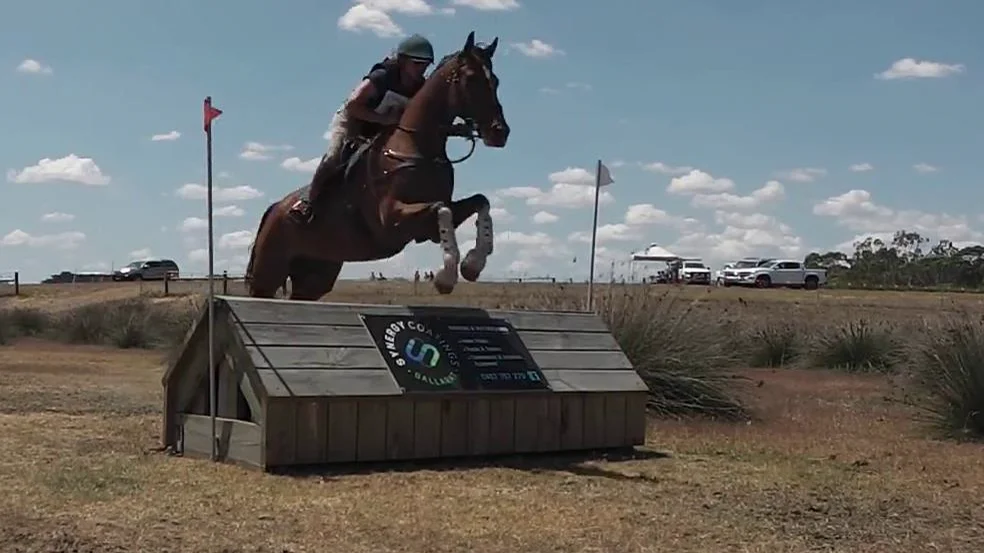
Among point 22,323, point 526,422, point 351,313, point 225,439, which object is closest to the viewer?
point 225,439

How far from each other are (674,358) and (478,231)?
505 centimetres

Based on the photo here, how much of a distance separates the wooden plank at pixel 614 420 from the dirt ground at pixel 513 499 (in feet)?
0.87

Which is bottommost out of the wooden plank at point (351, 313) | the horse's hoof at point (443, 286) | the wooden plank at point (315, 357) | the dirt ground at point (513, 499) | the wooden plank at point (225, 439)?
the dirt ground at point (513, 499)

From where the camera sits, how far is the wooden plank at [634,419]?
33.5 ft

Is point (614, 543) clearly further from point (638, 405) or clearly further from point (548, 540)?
point (638, 405)

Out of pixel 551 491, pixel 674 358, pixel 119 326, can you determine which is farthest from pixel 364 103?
pixel 119 326

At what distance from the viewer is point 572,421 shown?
32.2ft

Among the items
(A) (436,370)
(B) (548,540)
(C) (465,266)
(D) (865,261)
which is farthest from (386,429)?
(D) (865,261)

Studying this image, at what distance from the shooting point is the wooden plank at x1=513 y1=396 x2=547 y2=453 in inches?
372

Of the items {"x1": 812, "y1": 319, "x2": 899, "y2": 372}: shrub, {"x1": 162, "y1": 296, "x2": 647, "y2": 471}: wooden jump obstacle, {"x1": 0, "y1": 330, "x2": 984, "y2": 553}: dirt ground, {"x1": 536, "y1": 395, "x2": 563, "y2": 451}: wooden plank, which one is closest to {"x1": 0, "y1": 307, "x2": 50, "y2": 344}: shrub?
{"x1": 812, "y1": 319, "x2": 899, "y2": 372}: shrub

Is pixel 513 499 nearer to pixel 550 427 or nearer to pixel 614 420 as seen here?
pixel 550 427

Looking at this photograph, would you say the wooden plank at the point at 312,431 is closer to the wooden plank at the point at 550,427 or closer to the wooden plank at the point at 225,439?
the wooden plank at the point at 225,439

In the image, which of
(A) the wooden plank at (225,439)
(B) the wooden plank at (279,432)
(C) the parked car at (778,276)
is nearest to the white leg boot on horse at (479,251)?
(B) the wooden plank at (279,432)

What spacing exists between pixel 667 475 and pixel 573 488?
0.98m
